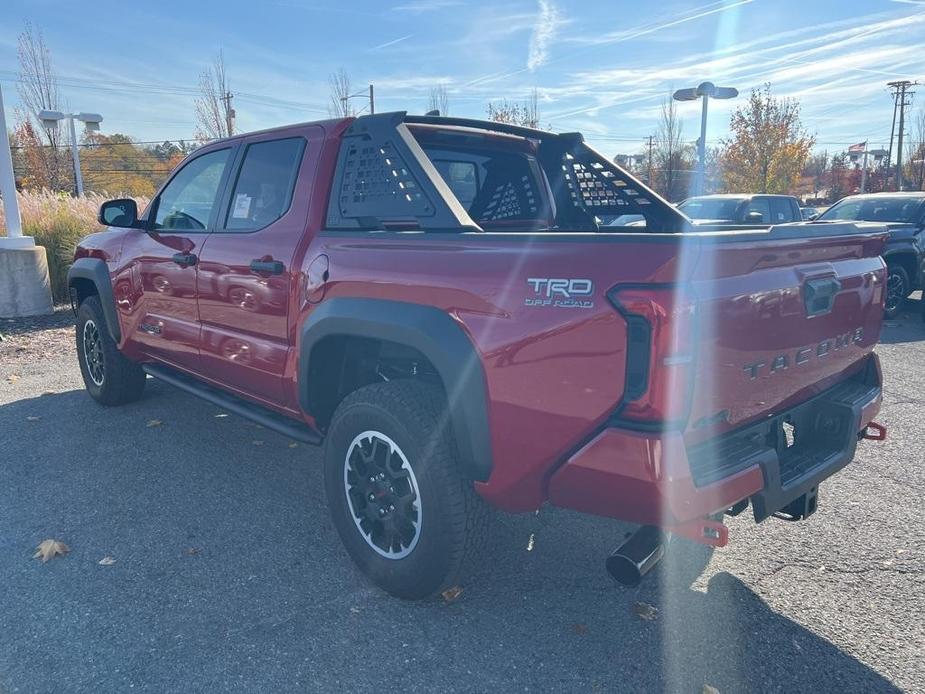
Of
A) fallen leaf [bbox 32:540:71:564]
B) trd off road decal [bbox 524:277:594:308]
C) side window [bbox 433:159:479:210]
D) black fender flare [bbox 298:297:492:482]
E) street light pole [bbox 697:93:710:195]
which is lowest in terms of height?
fallen leaf [bbox 32:540:71:564]

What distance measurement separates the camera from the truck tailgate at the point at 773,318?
6.77ft

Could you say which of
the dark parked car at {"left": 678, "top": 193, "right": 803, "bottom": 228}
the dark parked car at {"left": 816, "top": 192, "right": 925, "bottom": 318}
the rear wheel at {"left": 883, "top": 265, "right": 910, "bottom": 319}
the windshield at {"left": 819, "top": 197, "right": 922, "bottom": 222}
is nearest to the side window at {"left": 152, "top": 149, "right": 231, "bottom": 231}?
the dark parked car at {"left": 678, "top": 193, "right": 803, "bottom": 228}

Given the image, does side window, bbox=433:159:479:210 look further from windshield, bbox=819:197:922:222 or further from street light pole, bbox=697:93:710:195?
street light pole, bbox=697:93:710:195

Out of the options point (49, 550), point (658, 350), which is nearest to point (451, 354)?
point (658, 350)

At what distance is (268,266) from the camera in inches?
131

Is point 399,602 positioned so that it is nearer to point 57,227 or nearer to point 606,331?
point 606,331

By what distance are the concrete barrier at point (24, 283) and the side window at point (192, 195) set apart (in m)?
5.72

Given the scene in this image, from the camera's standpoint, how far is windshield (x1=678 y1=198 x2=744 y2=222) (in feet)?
34.6

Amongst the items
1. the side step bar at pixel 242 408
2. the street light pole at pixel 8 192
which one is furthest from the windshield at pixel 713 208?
the street light pole at pixel 8 192

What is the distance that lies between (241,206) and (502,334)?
7.06 feet

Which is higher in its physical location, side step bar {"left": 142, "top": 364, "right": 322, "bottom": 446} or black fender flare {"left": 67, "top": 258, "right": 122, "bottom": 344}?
black fender flare {"left": 67, "top": 258, "right": 122, "bottom": 344}

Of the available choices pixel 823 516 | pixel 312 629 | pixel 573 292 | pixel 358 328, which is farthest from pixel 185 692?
pixel 823 516

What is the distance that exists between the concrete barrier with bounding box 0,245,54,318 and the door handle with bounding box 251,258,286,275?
737 centimetres

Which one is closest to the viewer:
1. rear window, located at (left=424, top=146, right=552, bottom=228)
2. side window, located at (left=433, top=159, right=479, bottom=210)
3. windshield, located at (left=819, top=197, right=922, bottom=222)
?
side window, located at (left=433, top=159, right=479, bottom=210)
